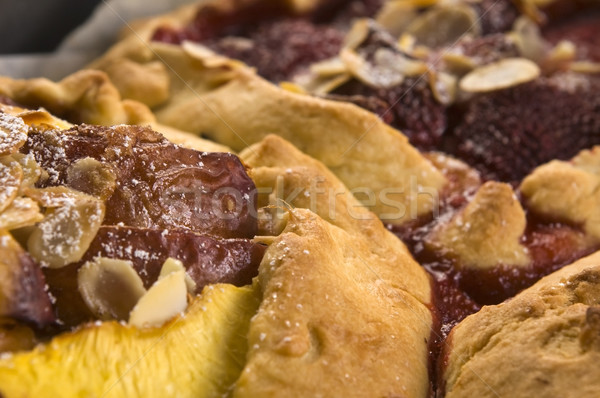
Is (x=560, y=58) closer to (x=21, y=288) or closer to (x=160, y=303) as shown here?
(x=160, y=303)

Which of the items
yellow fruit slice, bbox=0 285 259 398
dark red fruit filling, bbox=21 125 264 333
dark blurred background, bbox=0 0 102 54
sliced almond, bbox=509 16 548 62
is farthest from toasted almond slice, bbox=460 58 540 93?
dark blurred background, bbox=0 0 102 54

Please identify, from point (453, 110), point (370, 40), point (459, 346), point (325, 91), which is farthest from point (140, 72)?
point (459, 346)

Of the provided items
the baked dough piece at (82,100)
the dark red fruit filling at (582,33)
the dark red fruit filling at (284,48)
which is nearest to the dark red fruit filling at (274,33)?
the dark red fruit filling at (284,48)

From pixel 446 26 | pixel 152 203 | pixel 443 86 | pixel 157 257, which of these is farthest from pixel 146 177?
pixel 446 26

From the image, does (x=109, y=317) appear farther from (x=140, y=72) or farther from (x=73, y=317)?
(x=140, y=72)

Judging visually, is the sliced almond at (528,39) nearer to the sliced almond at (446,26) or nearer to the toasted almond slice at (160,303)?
the sliced almond at (446,26)

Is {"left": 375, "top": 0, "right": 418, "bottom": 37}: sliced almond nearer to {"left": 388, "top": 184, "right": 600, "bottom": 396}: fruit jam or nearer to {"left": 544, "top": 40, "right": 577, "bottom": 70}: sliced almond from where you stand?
{"left": 544, "top": 40, "right": 577, "bottom": 70}: sliced almond
